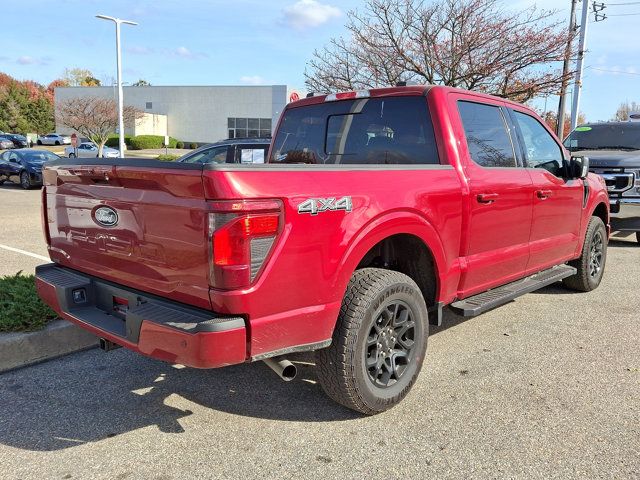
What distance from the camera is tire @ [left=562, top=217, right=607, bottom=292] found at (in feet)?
19.4

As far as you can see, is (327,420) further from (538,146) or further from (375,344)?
(538,146)

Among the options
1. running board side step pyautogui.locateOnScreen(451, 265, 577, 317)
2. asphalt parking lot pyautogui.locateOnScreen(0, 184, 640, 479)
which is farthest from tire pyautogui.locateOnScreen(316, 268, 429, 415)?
running board side step pyautogui.locateOnScreen(451, 265, 577, 317)

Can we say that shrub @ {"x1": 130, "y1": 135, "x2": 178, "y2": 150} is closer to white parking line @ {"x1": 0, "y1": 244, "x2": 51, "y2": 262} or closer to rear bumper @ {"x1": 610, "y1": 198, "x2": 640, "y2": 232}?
white parking line @ {"x1": 0, "y1": 244, "x2": 51, "y2": 262}

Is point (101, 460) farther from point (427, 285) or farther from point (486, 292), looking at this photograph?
point (486, 292)

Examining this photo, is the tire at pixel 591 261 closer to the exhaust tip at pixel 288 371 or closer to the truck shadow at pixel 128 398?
the truck shadow at pixel 128 398

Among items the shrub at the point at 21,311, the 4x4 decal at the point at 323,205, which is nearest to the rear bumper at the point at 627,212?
the 4x4 decal at the point at 323,205

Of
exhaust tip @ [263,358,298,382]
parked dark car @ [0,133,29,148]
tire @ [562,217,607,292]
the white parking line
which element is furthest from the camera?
parked dark car @ [0,133,29,148]

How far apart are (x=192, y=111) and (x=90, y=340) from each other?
190ft

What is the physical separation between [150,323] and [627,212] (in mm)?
8422

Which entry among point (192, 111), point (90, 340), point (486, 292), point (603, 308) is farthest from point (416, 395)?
point (192, 111)

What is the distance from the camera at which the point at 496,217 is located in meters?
4.07

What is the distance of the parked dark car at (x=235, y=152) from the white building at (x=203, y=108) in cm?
4357

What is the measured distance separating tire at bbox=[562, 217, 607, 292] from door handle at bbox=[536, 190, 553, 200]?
1430 mm

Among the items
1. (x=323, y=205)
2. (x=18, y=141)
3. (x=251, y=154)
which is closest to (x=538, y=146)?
(x=323, y=205)
